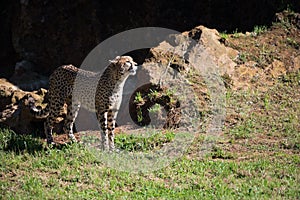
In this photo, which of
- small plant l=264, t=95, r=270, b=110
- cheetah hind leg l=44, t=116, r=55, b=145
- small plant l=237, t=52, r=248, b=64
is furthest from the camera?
small plant l=237, t=52, r=248, b=64

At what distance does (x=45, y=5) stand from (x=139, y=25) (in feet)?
7.89

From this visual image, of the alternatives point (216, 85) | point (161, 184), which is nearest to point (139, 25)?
point (216, 85)

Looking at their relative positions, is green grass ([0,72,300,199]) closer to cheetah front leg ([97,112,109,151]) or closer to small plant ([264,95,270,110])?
small plant ([264,95,270,110])

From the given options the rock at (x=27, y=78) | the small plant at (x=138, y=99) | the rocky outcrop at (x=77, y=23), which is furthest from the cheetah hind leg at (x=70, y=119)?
the rocky outcrop at (x=77, y=23)

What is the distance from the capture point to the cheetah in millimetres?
9297

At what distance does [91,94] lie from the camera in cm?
956

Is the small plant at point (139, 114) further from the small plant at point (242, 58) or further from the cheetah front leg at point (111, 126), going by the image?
the small plant at point (242, 58)

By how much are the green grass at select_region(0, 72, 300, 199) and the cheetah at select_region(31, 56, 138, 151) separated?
1.16 feet

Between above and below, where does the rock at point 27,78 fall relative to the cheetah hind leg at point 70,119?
above

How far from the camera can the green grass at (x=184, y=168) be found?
7609 millimetres

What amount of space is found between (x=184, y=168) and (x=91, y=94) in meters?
2.20

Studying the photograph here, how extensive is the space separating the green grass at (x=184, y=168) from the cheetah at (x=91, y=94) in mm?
354

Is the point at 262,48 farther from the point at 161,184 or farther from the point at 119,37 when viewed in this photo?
the point at 161,184

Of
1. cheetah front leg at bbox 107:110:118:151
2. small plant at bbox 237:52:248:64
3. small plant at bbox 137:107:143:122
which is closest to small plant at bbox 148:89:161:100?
small plant at bbox 137:107:143:122
